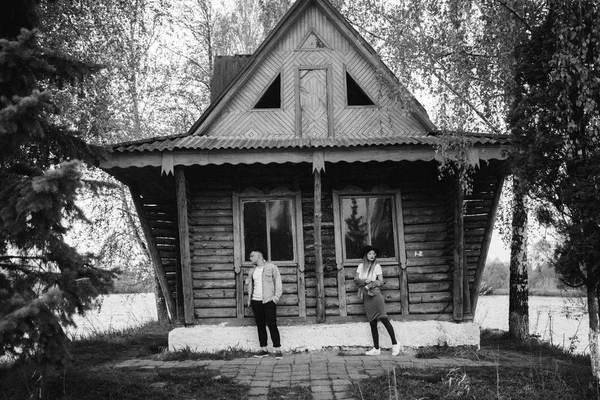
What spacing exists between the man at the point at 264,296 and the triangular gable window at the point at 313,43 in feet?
14.5

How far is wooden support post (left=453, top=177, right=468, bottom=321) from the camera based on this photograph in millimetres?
9633

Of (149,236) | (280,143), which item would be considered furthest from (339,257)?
(149,236)

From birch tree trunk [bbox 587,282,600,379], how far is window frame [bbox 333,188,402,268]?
4265mm

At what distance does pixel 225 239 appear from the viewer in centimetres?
1048

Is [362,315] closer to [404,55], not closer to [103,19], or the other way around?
[404,55]

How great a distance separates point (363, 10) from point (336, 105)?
106 inches

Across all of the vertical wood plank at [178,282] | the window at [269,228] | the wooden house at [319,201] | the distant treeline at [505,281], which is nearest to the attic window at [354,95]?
the wooden house at [319,201]

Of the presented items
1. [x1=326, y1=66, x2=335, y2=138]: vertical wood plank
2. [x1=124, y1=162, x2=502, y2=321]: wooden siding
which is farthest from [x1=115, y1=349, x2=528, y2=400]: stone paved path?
[x1=326, y1=66, x2=335, y2=138]: vertical wood plank

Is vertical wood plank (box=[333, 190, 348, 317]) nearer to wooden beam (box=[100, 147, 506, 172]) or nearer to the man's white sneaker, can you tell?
the man's white sneaker

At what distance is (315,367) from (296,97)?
5316 millimetres

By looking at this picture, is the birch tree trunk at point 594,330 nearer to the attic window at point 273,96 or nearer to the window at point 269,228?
the window at point 269,228

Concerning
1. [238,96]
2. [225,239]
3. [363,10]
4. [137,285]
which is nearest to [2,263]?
[225,239]

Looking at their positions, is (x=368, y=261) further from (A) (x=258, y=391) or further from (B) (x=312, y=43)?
(B) (x=312, y=43)

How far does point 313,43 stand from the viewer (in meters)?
11.1
